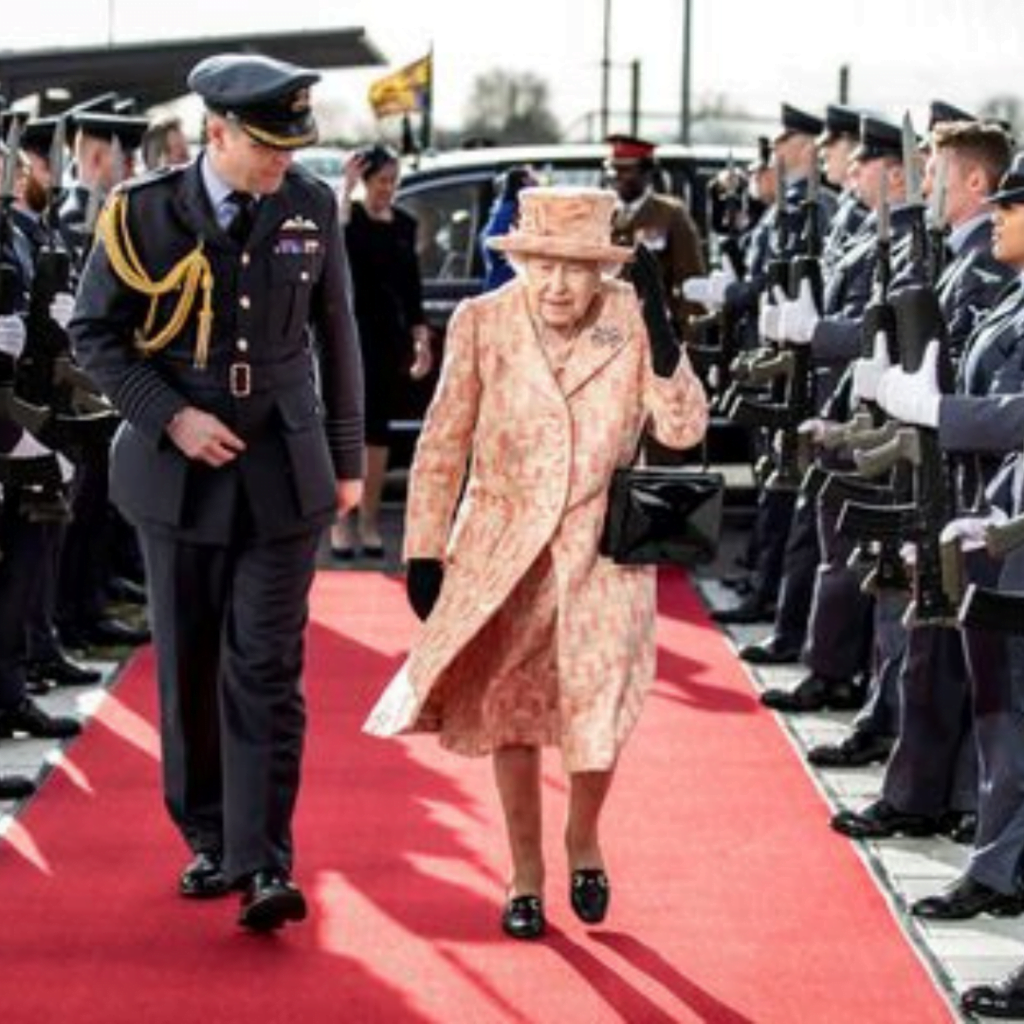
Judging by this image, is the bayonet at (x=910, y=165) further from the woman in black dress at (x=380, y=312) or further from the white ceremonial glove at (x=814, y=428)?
the woman in black dress at (x=380, y=312)

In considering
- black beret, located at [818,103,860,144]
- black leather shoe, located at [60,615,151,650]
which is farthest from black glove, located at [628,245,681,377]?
black leather shoe, located at [60,615,151,650]

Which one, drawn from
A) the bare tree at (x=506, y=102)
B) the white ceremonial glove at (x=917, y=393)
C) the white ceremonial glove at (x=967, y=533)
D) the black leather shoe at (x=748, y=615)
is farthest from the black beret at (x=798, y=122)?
the bare tree at (x=506, y=102)

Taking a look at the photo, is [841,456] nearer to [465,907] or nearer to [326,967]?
[465,907]

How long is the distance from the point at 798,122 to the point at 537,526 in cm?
517

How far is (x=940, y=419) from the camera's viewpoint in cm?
601

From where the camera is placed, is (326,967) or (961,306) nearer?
(326,967)

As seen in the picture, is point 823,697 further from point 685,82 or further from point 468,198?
point 685,82

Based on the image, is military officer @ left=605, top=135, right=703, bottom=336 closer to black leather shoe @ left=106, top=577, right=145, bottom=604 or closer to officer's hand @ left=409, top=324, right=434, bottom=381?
officer's hand @ left=409, top=324, right=434, bottom=381

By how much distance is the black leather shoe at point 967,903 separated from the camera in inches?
255

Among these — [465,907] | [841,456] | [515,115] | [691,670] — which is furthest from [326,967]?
[515,115]

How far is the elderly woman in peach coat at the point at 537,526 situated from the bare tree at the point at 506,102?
59.2 m

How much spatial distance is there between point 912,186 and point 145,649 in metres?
4.04

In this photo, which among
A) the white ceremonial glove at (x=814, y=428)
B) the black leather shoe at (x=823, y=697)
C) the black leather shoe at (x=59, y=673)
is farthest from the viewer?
the black leather shoe at (x=59, y=673)

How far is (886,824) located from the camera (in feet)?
24.2
